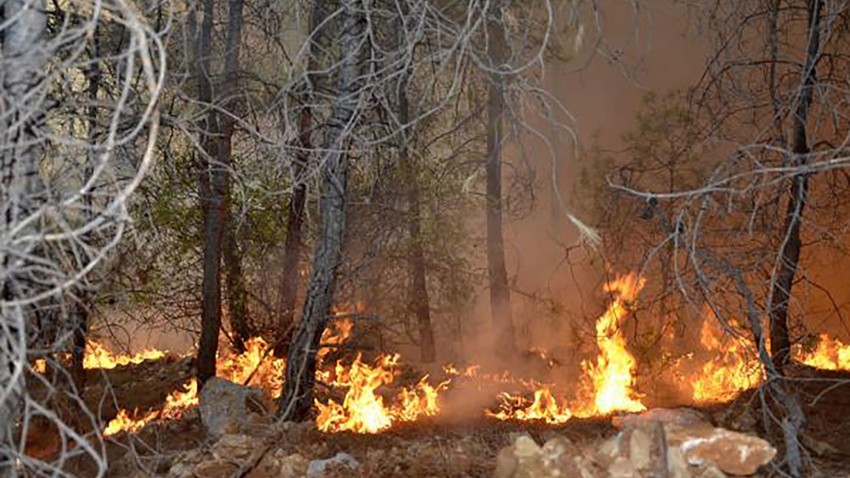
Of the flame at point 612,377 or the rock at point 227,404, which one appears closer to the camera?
the rock at point 227,404

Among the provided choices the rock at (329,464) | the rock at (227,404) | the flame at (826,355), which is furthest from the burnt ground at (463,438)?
the flame at (826,355)

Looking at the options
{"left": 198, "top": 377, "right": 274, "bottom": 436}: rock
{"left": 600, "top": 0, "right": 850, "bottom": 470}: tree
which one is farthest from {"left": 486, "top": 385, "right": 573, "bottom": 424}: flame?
{"left": 198, "top": 377, "right": 274, "bottom": 436}: rock

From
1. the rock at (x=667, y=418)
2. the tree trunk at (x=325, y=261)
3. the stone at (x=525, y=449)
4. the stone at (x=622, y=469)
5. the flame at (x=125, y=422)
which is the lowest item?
the flame at (x=125, y=422)

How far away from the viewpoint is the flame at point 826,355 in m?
12.6

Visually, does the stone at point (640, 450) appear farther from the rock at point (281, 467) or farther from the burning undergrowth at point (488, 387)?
the burning undergrowth at point (488, 387)

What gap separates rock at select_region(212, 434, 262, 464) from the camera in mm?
7004

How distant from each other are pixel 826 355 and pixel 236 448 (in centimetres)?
953

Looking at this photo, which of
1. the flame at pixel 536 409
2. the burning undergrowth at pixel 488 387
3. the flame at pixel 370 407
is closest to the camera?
the flame at pixel 370 407

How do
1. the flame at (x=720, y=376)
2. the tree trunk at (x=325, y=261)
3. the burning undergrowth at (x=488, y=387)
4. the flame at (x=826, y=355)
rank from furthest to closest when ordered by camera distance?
1. the flame at (x=826, y=355)
2. the flame at (x=720, y=376)
3. the burning undergrowth at (x=488, y=387)
4. the tree trunk at (x=325, y=261)

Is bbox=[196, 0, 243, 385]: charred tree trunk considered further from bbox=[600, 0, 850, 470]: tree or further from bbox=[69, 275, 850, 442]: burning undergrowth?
bbox=[600, 0, 850, 470]: tree

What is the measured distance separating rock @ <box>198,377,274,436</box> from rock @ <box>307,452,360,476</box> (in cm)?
268

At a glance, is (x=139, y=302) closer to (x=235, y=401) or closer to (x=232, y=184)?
(x=232, y=184)

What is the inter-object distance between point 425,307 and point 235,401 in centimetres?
731

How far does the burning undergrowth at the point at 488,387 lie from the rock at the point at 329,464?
2.30m
